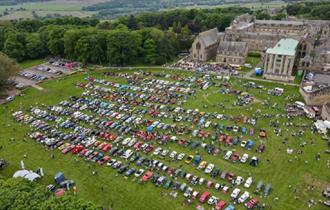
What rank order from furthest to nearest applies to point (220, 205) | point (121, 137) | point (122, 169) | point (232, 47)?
point (232, 47)
point (121, 137)
point (122, 169)
point (220, 205)

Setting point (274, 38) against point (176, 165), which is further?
point (274, 38)

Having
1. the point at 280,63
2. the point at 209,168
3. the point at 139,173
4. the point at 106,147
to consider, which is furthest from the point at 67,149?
the point at 280,63

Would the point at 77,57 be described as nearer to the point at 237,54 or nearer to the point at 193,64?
the point at 193,64

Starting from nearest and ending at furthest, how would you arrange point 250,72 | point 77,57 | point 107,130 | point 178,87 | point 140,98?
1. point 107,130
2. point 140,98
3. point 178,87
4. point 250,72
5. point 77,57

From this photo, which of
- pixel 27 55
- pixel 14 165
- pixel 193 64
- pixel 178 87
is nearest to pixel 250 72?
pixel 193 64

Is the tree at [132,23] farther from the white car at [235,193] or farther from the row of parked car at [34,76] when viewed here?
the white car at [235,193]

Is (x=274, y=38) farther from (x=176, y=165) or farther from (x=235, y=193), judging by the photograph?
(x=235, y=193)

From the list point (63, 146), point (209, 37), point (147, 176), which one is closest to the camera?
point (147, 176)

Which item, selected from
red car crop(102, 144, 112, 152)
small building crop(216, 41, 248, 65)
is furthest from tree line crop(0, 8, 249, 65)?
red car crop(102, 144, 112, 152)
